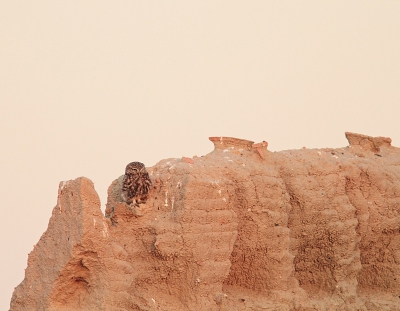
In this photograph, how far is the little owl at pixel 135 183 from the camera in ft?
46.3

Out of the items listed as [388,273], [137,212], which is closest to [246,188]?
[137,212]

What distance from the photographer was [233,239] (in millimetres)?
14305

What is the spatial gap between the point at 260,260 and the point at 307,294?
1.30m

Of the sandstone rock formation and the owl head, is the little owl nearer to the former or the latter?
the owl head

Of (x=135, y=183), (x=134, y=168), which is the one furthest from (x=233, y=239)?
(x=134, y=168)

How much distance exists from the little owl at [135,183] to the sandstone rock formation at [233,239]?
0.20m

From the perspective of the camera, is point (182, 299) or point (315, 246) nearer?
point (182, 299)

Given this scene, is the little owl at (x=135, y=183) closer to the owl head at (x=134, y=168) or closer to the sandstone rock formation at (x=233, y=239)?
the owl head at (x=134, y=168)

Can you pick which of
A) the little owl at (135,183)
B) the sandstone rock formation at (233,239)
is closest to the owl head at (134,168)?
the little owl at (135,183)

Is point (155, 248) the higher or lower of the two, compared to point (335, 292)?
higher

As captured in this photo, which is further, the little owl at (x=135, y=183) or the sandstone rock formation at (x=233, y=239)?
the little owl at (x=135, y=183)

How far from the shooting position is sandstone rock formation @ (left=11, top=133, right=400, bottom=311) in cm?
1359

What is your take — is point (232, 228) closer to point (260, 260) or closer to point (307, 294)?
point (260, 260)

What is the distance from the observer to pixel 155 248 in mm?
13820
